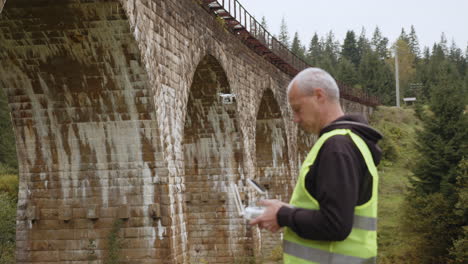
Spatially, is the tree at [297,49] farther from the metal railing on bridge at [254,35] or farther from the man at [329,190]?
the man at [329,190]

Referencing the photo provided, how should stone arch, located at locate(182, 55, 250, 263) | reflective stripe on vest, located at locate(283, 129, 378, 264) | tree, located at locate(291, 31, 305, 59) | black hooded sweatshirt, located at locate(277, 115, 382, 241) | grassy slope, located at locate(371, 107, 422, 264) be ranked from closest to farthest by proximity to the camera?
black hooded sweatshirt, located at locate(277, 115, 382, 241), reflective stripe on vest, located at locate(283, 129, 378, 264), stone arch, located at locate(182, 55, 250, 263), grassy slope, located at locate(371, 107, 422, 264), tree, located at locate(291, 31, 305, 59)

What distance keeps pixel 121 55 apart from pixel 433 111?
15623 millimetres

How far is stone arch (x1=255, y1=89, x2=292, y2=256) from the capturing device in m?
24.6

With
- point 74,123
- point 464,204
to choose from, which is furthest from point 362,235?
point 464,204

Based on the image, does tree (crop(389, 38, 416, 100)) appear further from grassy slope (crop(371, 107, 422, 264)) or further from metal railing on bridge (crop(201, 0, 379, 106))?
metal railing on bridge (crop(201, 0, 379, 106))

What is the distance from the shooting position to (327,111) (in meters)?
3.05

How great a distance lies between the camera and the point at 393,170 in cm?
4031

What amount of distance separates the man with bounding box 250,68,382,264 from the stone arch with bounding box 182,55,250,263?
14.1 m

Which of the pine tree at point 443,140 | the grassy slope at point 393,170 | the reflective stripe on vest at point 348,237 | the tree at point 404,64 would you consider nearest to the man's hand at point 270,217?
the reflective stripe on vest at point 348,237

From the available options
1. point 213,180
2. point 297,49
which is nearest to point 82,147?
point 213,180

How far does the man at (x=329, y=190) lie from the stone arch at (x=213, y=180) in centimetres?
1410

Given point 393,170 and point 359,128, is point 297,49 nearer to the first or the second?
point 393,170

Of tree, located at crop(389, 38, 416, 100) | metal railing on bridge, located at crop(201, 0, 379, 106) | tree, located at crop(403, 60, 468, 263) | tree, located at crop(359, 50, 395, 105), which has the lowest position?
tree, located at crop(403, 60, 468, 263)

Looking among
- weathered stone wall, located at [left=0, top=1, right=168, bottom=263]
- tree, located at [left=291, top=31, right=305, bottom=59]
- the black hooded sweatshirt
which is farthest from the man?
tree, located at [left=291, top=31, right=305, bottom=59]
